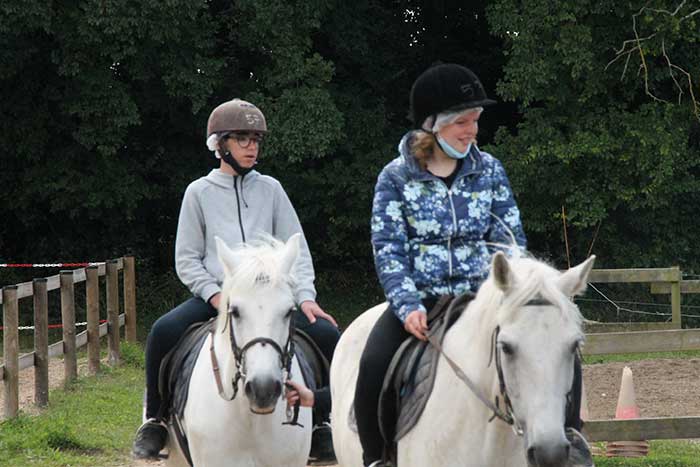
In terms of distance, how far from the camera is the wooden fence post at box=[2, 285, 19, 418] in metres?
11.0

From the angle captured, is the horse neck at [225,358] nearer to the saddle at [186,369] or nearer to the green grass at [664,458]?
the saddle at [186,369]

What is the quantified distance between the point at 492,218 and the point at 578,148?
15.8 m

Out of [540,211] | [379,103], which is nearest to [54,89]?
[379,103]

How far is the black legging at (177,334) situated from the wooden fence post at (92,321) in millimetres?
8282

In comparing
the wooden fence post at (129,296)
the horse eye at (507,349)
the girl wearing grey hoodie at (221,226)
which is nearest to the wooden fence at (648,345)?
the girl wearing grey hoodie at (221,226)

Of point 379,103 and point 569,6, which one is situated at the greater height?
point 569,6

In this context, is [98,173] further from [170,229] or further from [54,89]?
[170,229]

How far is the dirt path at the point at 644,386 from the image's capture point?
1151 centimetres

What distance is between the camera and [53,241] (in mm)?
22938

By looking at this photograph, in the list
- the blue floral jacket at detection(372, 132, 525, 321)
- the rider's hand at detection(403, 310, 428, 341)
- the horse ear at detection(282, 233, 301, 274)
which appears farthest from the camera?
the horse ear at detection(282, 233, 301, 274)

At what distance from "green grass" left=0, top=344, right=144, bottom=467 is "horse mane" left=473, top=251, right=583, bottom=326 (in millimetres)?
6244

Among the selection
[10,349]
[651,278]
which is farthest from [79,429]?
[651,278]

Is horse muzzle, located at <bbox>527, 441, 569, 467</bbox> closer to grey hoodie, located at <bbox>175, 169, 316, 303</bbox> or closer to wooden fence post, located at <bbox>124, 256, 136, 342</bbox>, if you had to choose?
grey hoodie, located at <bbox>175, 169, 316, 303</bbox>

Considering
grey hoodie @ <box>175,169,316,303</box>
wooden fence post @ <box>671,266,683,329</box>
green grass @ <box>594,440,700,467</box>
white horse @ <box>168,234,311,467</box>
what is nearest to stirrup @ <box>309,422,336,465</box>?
white horse @ <box>168,234,311,467</box>
